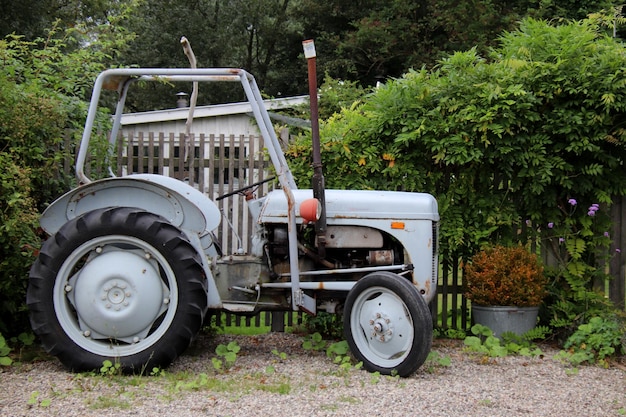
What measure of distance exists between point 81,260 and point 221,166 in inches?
78.9

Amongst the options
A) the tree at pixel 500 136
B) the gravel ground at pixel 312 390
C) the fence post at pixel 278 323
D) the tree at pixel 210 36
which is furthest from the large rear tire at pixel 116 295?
the tree at pixel 210 36

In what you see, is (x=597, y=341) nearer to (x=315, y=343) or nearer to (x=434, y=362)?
(x=434, y=362)

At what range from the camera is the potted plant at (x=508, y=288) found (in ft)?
17.8

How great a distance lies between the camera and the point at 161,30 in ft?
89.9

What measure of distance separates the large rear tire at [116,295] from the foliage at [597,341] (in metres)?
2.85

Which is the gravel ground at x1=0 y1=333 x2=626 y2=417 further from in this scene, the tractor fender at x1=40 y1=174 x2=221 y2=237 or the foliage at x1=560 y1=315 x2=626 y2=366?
the tractor fender at x1=40 y1=174 x2=221 y2=237

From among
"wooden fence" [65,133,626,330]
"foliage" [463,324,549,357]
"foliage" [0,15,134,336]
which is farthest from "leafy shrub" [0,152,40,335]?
"foliage" [463,324,549,357]

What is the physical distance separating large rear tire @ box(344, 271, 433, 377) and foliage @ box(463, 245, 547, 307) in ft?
4.40

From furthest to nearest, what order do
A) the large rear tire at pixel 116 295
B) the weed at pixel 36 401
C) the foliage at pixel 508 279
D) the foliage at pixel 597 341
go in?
the foliage at pixel 508 279 → the foliage at pixel 597 341 → the large rear tire at pixel 116 295 → the weed at pixel 36 401

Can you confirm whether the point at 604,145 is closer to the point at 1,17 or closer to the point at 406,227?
the point at 406,227

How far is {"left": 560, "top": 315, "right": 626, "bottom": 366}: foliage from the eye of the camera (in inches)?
201

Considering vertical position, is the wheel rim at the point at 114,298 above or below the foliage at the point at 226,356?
above

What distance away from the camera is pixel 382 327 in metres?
4.39

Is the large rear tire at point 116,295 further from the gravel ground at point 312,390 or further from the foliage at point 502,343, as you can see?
the foliage at point 502,343
